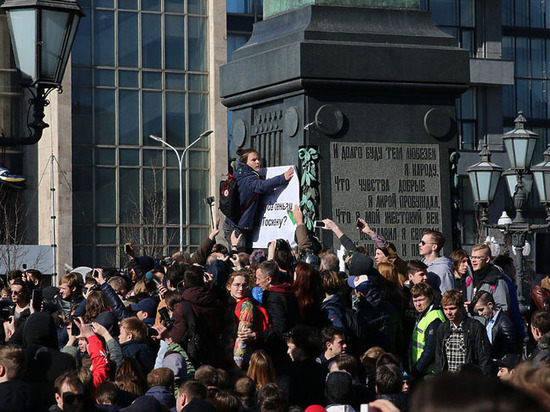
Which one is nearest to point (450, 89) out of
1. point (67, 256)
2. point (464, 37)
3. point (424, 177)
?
point (424, 177)

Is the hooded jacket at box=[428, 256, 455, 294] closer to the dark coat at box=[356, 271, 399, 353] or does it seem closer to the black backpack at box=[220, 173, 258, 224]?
the dark coat at box=[356, 271, 399, 353]

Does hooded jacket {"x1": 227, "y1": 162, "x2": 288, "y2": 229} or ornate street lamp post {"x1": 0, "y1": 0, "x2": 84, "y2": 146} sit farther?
hooded jacket {"x1": 227, "y1": 162, "x2": 288, "y2": 229}

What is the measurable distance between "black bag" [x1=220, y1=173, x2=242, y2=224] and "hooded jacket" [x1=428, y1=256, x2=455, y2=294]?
214 centimetres

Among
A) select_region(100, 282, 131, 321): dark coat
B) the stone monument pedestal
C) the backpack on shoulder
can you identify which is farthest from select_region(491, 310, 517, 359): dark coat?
select_region(100, 282, 131, 321): dark coat

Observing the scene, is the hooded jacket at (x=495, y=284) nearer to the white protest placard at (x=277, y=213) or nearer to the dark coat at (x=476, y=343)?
the dark coat at (x=476, y=343)

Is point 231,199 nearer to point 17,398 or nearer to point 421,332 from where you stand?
point 421,332

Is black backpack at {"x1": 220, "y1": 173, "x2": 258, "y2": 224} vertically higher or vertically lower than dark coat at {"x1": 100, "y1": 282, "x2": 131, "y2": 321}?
higher

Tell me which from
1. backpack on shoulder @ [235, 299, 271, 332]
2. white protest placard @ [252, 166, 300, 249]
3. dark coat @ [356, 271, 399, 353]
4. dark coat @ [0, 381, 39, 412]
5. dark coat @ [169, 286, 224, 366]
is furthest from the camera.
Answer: white protest placard @ [252, 166, 300, 249]

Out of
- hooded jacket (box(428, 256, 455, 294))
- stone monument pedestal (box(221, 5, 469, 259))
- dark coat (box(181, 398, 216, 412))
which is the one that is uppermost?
stone monument pedestal (box(221, 5, 469, 259))

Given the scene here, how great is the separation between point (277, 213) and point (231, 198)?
0.47 meters

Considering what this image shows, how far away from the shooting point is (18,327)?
11.5m

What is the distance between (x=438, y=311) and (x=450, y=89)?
2.86 meters

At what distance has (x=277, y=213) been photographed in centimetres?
1332

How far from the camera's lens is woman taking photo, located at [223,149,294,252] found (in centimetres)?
1305
